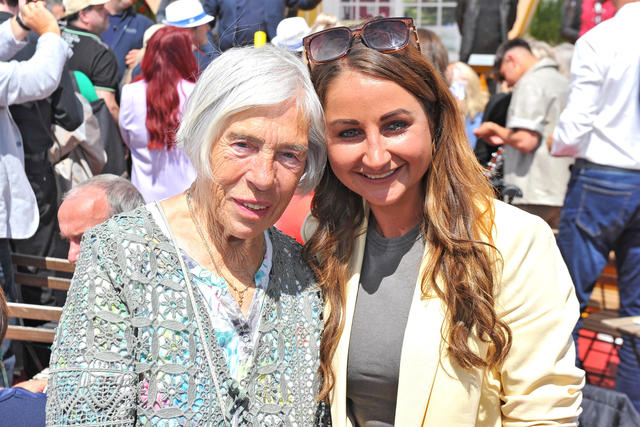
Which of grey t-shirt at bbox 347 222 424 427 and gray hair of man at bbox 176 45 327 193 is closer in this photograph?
gray hair of man at bbox 176 45 327 193

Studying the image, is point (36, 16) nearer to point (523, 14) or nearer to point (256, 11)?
point (256, 11)

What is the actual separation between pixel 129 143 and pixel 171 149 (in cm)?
40

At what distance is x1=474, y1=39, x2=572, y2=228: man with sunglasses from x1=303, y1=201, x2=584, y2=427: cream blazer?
3.37m

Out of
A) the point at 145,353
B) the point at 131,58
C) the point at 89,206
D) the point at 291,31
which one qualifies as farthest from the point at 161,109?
the point at 145,353

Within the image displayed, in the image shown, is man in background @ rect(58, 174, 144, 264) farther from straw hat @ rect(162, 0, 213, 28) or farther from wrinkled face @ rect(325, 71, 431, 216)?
straw hat @ rect(162, 0, 213, 28)

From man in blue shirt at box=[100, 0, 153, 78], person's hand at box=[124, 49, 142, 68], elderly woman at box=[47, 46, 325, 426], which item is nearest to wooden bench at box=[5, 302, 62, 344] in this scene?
elderly woman at box=[47, 46, 325, 426]

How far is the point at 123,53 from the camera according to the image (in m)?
6.59

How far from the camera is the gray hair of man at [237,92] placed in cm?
171

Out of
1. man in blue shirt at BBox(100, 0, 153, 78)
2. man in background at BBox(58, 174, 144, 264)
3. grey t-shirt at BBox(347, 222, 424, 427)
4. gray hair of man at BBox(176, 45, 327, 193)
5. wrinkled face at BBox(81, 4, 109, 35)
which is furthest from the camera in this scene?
man in blue shirt at BBox(100, 0, 153, 78)

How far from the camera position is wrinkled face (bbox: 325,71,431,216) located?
6.07ft

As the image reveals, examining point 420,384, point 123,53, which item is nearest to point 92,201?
point 420,384

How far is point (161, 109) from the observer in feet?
14.8

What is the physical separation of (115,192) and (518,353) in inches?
77.0

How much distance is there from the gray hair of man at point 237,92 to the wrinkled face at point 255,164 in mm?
25
